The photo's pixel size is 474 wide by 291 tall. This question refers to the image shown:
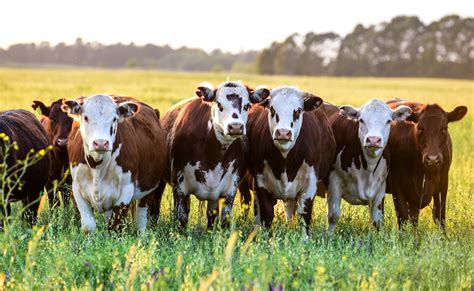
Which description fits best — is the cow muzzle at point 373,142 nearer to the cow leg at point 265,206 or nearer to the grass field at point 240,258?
the grass field at point 240,258

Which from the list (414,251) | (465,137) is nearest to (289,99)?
(414,251)

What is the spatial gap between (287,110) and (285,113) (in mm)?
48

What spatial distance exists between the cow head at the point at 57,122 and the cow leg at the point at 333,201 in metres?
3.39

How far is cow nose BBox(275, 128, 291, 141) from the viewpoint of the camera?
26.9 feet

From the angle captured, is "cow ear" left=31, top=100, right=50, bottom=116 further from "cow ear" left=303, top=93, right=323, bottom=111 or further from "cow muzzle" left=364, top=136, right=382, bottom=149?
"cow muzzle" left=364, top=136, right=382, bottom=149

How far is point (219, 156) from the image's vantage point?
28.9ft

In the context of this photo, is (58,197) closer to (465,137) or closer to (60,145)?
(60,145)

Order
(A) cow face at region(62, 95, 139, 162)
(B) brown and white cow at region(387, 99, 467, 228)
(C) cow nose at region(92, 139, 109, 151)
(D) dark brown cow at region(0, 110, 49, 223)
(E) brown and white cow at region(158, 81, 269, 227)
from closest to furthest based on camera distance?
(C) cow nose at region(92, 139, 109, 151) < (A) cow face at region(62, 95, 139, 162) < (D) dark brown cow at region(0, 110, 49, 223) < (E) brown and white cow at region(158, 81, 269, 227) < (B) brown and white cow at region(387, 99, 467, 228)

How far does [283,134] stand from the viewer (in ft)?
26.9

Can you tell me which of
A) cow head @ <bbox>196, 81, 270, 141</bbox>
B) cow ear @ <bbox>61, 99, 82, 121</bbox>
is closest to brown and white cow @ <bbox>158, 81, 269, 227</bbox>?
cow head @ <bbox>196, 81, 270, 141</bbox>

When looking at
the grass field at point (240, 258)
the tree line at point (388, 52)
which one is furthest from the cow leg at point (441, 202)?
the tree line at point (388, 52)

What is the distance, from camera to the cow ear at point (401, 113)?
29.1 ft

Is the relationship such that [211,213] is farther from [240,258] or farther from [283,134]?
[240,258]

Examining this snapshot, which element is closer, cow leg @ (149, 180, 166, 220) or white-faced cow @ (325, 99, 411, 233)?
white-faced cow @ (325, 99, 411, 233)
